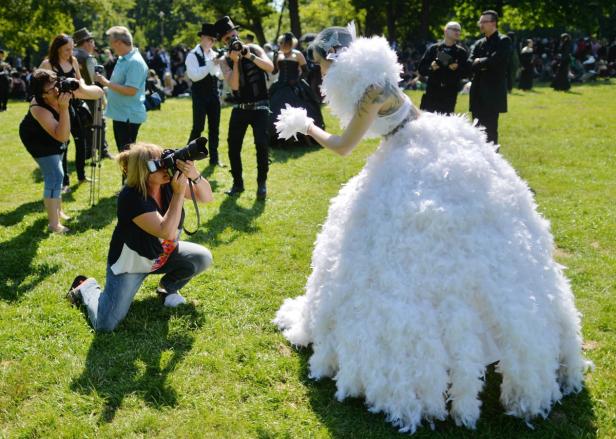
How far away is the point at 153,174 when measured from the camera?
428cm

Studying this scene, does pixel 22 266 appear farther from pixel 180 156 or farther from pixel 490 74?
pixel 490 74

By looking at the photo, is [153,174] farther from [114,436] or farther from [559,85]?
[559,85]

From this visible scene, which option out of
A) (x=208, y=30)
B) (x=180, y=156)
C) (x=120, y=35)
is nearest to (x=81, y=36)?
(x=208, y=30)

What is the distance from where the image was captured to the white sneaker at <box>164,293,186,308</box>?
4969mm

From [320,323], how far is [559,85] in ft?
70.9

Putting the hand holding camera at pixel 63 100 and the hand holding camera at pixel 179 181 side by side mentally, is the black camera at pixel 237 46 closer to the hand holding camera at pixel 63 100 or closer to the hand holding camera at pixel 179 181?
the hand holding camera at pixel 63 100

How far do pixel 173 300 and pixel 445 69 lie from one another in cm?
689

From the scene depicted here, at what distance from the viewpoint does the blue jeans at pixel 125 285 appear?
14.9 feet

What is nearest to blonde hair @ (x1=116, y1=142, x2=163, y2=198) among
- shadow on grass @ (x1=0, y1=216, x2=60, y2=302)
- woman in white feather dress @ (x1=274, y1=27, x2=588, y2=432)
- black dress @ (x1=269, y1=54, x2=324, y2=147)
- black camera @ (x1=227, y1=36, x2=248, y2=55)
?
woman in white feather dress @ (x1=274, y1=27, x2=588, y2=432)

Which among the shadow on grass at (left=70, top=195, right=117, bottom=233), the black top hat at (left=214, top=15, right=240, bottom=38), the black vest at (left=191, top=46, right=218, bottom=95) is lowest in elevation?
the shadow on grass at (left=70, top=195, right=117, bottom=233)

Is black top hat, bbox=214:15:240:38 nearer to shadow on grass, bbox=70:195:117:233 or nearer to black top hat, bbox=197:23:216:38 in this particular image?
black top hat, bbox=197:23:216:38

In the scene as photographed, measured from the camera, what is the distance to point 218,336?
4547mm

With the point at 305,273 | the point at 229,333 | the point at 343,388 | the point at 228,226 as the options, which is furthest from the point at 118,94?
the point at 343,388

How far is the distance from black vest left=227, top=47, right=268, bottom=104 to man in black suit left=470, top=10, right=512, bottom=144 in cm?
385
